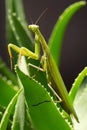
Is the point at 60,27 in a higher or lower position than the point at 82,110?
higher

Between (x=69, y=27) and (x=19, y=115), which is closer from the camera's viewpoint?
(x=19, y=115)

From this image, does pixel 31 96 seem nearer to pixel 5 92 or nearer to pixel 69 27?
pixel 5 92

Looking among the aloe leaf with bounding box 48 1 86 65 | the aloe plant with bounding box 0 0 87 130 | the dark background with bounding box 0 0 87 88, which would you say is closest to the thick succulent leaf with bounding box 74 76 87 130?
the aloe plant with bounding box 0 0 87 130

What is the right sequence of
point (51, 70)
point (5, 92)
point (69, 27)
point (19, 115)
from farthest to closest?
point (69, 27), point (51, 70), point (5, 92), point (19, 115)

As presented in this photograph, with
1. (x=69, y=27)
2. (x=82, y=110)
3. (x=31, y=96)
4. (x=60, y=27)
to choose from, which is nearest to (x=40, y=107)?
(x=31, y=96)

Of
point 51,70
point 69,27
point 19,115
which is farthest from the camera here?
point 69,27

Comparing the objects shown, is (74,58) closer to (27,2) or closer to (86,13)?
(86,13)

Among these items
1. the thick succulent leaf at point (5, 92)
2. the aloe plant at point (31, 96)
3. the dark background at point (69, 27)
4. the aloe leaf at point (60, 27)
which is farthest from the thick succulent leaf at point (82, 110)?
the dark background at point (69, 27)
